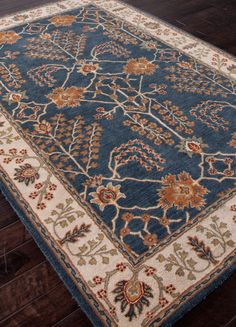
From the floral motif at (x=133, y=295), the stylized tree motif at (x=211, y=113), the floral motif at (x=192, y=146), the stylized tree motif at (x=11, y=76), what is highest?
the stylized tree motif at (x=211, y=113)

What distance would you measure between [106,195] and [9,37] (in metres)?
1.62

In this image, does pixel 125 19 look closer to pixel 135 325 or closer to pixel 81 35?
pixel 81 35

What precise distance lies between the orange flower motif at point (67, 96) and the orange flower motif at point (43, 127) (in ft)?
0.53

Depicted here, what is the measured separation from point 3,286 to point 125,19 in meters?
2.20

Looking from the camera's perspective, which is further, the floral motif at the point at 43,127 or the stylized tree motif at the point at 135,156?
the floral motif at the point at 43,127

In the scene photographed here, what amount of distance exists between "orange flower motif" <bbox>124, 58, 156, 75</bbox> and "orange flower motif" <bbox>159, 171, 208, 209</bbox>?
0.87 metres

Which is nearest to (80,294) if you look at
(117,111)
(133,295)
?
(133,295)

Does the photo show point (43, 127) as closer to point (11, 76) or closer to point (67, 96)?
point (67, 96)

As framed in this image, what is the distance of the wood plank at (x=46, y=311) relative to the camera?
1174mm

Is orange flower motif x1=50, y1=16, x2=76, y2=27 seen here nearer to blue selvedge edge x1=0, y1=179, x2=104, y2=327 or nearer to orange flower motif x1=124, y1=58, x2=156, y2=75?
orange flower motif x1=124, y1=58, x2=156, y2=75

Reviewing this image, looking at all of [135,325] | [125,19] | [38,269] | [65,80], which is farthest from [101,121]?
[125,19]

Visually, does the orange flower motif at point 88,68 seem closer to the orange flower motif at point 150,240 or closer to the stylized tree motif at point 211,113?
the stylized tree motif at point 211,113

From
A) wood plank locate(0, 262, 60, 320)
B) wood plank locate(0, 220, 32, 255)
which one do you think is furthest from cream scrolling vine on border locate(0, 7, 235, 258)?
wood plank locate(0, 262, 60, 320)

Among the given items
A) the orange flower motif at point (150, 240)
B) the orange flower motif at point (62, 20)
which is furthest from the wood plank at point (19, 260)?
the orange flower motif at point (62, 20)
